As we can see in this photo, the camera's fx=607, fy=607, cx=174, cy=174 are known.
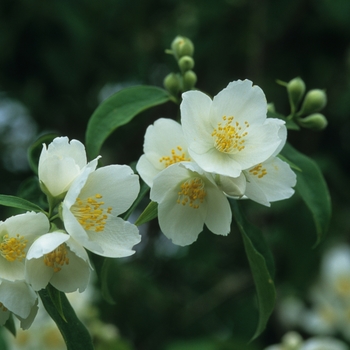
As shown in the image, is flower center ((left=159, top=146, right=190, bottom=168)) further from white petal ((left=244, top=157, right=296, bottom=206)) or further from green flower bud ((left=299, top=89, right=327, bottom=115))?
green flower bud ((left=299, top=89, right=327, bottom=115))

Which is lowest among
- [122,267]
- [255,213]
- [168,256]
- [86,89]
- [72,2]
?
[168,256]

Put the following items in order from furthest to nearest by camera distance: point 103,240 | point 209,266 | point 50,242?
point 209,266 < point 103,240 < point 50,242

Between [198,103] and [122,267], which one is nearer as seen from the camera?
[198,103]

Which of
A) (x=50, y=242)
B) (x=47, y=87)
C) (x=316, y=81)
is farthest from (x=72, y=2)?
(x=50, y=242)

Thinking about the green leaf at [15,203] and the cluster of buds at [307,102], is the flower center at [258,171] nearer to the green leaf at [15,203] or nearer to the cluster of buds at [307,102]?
the cluster of buds at [307,102]

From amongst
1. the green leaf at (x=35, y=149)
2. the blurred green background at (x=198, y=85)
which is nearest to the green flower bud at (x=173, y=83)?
the green leaf at (x=35, y=149)

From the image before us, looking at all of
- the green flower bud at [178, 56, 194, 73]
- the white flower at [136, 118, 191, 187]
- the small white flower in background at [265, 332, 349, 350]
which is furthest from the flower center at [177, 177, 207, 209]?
the small white flower in background at [265, 332, 349, 350]

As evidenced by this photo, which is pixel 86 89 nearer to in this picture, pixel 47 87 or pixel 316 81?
pixel 47 87
